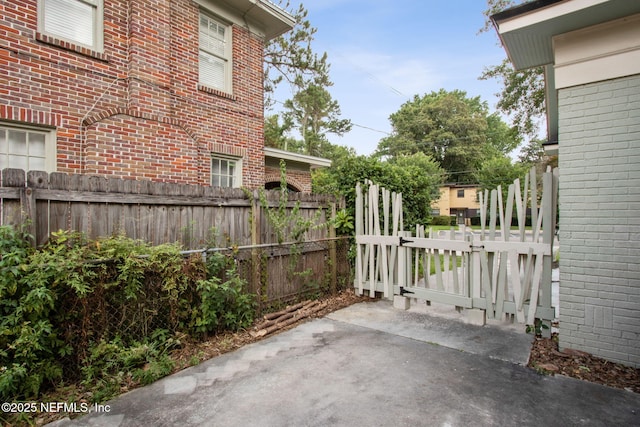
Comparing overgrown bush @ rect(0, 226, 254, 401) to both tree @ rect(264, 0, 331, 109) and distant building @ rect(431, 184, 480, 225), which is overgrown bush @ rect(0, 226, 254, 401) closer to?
tree @ rect(264, 0, 331, 109)

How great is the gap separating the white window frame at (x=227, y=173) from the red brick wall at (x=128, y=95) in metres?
0.16

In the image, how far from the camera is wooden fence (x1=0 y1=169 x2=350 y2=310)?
9.95ft

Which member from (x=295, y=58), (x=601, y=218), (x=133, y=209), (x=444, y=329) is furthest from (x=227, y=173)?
(x=295, y=58)

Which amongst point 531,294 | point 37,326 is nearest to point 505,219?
point 531,294

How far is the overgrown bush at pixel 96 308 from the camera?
2629 millimetres

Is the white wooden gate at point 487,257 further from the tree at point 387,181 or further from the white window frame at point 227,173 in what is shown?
the white window frame at point 227,173

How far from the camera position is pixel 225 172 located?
754 cm

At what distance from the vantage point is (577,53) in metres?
3.73

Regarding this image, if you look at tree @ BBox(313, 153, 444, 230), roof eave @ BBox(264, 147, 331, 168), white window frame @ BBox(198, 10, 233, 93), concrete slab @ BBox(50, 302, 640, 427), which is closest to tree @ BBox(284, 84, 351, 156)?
roof eave @ BBox(264, 147, 331, 168)

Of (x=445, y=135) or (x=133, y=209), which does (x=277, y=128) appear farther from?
(x=133, y=209)

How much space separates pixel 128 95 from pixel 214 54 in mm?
2356

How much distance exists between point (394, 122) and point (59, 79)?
146 feet

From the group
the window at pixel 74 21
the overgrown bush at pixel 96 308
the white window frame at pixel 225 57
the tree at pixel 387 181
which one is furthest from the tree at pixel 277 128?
the overgrown bush at pixel 96 308

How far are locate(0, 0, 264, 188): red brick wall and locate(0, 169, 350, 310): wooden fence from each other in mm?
1880
